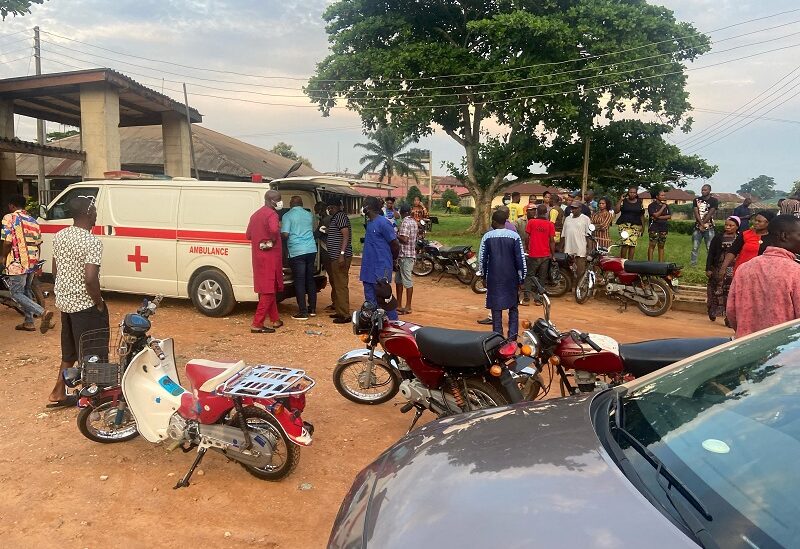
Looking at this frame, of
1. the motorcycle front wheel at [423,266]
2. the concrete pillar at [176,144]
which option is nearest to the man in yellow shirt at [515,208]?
the motorcycle front wheel at [423,266]

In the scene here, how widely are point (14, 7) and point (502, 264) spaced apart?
40.0ft

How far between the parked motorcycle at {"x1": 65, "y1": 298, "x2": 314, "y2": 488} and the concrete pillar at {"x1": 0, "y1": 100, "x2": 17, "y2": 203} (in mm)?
11385

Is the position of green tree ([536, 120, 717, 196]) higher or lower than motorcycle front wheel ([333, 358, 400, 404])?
higher

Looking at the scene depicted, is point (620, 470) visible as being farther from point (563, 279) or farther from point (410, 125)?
point (410, 125)

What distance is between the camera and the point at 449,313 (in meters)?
9.32

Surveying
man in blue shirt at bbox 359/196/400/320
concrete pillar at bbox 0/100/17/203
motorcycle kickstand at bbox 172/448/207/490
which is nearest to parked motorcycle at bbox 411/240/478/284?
man in blue shirt at bbox 359/196/400/320

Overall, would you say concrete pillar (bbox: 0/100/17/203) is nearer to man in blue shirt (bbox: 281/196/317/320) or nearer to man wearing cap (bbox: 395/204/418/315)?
man in blue shirt (bbox: 281/196/317/320)

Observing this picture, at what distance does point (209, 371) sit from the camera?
3.75 meters

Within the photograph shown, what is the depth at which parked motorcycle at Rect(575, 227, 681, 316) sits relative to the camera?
912 cm

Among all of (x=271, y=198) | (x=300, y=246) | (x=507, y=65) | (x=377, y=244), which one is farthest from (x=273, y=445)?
(x=507, y=65)

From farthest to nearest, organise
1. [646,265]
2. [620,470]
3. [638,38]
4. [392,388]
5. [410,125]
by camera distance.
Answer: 1. [410,125]
2. [638,38]
3. [646,265]
4. [392,388]
5. [620,470]

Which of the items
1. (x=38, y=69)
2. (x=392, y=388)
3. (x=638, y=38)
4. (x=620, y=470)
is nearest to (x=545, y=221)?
(x=392, y=388)

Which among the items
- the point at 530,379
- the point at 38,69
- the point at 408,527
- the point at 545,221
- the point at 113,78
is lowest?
the point at 530,379

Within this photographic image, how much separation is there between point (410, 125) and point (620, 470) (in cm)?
2193
